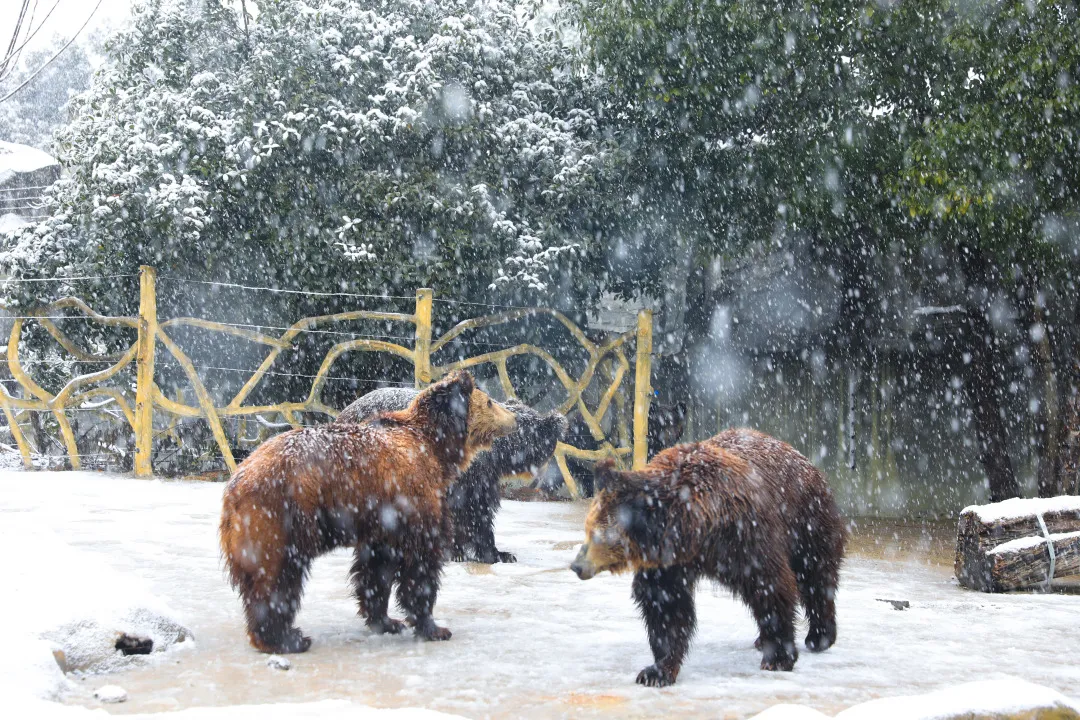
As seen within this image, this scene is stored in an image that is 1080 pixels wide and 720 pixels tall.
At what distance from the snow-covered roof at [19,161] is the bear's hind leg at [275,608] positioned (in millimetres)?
18444

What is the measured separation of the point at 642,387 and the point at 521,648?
7.00 m

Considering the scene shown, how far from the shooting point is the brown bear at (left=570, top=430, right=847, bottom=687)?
4066 mm

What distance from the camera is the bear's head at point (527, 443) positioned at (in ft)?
25.3

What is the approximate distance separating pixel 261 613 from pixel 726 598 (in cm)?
298

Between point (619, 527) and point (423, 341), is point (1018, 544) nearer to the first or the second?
point (619, 527)

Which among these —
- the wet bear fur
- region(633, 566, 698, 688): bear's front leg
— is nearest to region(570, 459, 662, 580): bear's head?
region(633, 566, 698, 688): bear's front leg

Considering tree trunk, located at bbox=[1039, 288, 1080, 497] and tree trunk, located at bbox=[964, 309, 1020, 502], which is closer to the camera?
tree trunk, located at bbox=[1039, 288, 1080, 497]

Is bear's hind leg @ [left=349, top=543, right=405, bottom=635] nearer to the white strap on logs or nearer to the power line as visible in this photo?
the white strap on logs

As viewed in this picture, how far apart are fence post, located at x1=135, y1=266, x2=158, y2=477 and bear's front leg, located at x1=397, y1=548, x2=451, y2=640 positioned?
6.43 m

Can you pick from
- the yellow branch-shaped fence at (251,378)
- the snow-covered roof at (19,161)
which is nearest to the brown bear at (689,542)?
the yellow branch-shaped fence at (251,378)

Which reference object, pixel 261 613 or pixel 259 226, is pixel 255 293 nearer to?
pixel 259 226

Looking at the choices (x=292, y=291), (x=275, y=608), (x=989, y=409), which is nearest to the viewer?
(x=275, y=608)

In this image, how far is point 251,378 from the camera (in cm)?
1116

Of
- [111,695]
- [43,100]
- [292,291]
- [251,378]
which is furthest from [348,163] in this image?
[43,100]
